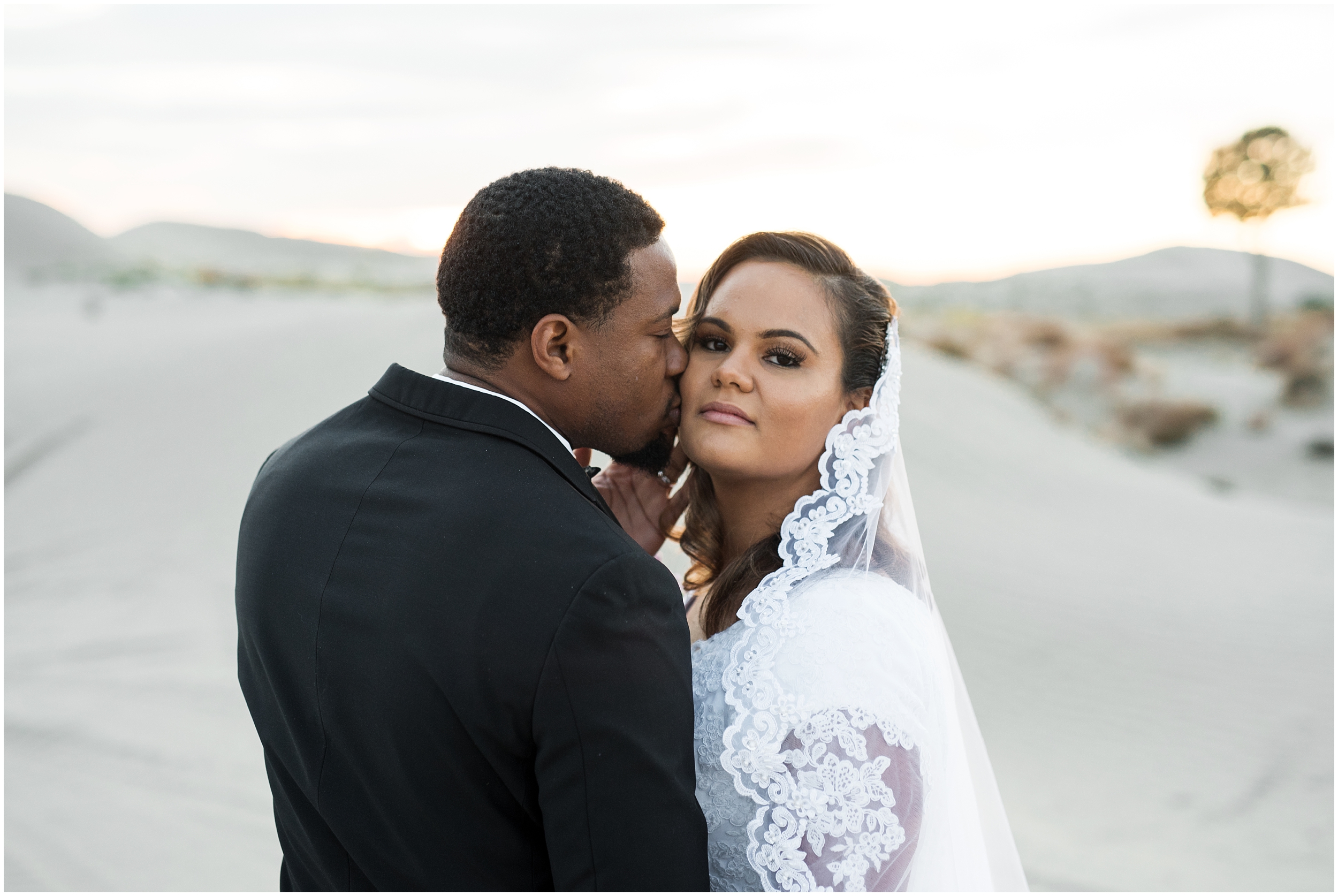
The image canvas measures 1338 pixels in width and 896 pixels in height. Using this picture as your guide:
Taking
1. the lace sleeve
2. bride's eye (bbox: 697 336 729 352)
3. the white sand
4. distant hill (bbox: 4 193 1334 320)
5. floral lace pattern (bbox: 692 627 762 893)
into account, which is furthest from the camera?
distant hill (bbox: 4 193 1334 320)

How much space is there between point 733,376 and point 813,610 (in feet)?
2.13

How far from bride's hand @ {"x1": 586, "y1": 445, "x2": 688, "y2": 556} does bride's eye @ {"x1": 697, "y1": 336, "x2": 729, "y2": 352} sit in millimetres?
Result: 624

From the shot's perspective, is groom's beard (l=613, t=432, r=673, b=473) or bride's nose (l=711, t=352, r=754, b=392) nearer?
bride's nose (l=711, t=352, r=754, b=392)

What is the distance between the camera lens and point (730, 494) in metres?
3.11

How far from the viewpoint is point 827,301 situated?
2793 millimetres

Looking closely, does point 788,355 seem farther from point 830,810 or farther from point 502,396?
point 830,810

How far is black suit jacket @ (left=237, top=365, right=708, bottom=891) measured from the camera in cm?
175

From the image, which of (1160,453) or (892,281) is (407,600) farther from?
(892,281)

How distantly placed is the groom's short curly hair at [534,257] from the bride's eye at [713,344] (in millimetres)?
632

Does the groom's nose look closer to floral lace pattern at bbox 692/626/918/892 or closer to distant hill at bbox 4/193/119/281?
floral lace pattern at bbox 692/626/918/892

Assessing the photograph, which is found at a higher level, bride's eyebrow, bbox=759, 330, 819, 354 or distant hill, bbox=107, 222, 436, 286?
distant hill, bbox=107, 222, 436, 286

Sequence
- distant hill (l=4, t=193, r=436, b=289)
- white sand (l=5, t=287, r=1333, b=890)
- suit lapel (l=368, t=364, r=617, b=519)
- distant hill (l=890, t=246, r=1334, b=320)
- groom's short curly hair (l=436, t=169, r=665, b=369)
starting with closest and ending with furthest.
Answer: suit lapel (l=368, t=364, r=617, b=519)
groom's short curly hair (l=436, t=169, r=665, b=369)
white sand (l=5, t=287, r=1333, b=890)
distant hill (l=4, t=193, r=436, b=289)
distant hill (l=890, t=246, r=1334, b=320)

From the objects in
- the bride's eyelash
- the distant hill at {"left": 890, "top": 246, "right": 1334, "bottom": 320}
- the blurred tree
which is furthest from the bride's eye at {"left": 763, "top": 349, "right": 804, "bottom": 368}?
the distant hill at {"left": 890, "top": 246, "right": 1334, "bottom": 320}

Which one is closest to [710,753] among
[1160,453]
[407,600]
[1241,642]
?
[407,600]
